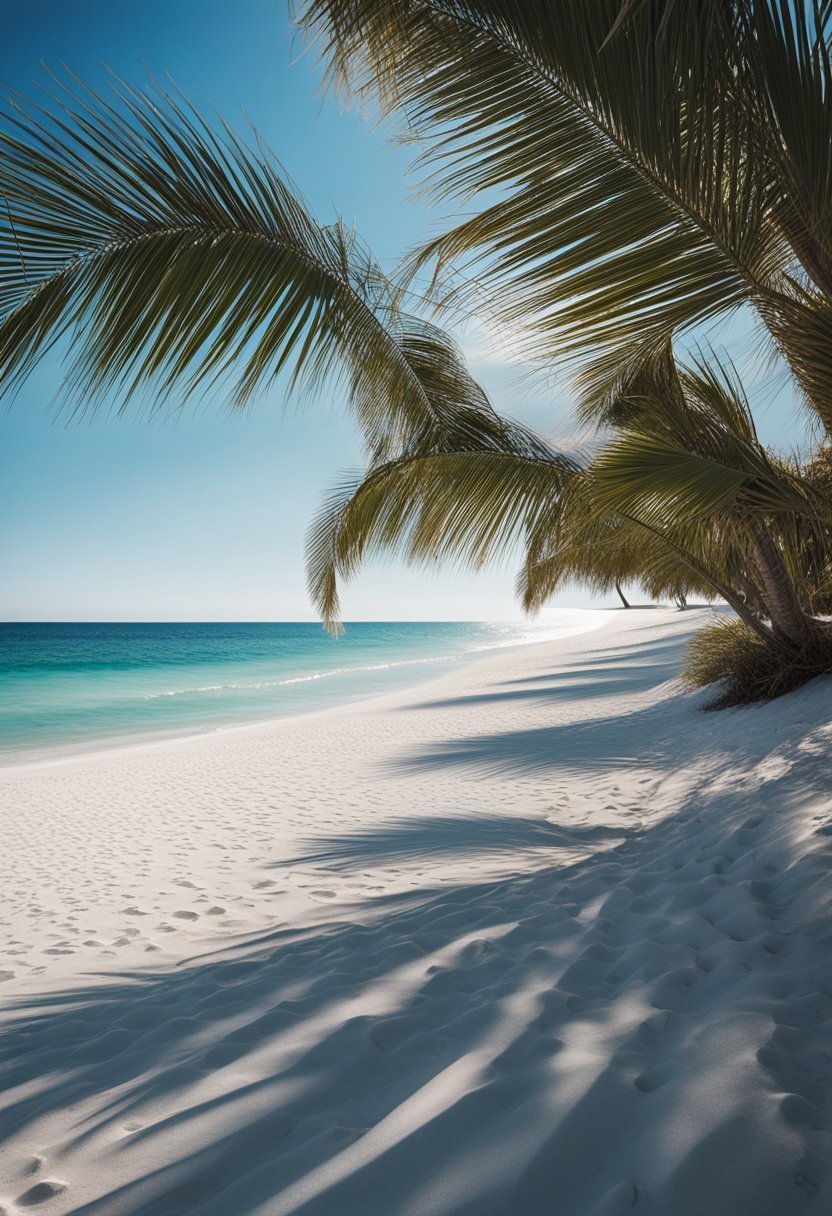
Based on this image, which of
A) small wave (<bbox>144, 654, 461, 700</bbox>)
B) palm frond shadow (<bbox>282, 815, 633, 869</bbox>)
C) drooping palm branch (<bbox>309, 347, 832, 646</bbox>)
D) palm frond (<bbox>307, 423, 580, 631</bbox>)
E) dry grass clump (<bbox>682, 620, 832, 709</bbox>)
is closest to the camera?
drooping palm branch (<bbox>309, 347, 832, 646</bbox>)

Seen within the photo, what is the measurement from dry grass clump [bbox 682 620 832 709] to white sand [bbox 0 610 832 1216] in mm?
728

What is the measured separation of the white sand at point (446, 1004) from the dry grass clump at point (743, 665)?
0.73 meters

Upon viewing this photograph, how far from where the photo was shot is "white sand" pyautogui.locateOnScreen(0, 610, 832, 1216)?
123cm

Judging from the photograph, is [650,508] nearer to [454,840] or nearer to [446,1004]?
[454,840]

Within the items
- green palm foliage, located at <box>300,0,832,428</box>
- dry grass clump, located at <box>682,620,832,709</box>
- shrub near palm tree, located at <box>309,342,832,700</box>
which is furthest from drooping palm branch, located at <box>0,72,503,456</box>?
dry grass clump, located at <box>682,620,832,709</box>

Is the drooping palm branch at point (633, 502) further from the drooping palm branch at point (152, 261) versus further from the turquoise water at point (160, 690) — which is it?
the turquoise water at point (160, 690)

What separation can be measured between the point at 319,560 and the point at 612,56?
5.19 m

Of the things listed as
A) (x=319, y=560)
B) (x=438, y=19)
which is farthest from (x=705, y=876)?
(x=319, y=560)

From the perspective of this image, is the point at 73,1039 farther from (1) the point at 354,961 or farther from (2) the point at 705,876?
(2) the point at 705,876

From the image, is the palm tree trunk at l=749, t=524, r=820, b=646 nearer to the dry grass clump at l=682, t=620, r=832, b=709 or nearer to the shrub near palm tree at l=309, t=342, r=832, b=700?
the shrub near palm tree at l=309, t=342, r=832, b=700

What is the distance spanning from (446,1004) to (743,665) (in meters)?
5.77

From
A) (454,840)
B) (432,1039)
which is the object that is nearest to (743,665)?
(454,840)

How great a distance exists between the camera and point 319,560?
22.0 feet

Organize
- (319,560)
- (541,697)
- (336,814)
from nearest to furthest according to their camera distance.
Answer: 1. (336,814)
2. (319,560)
3. (541,697)
